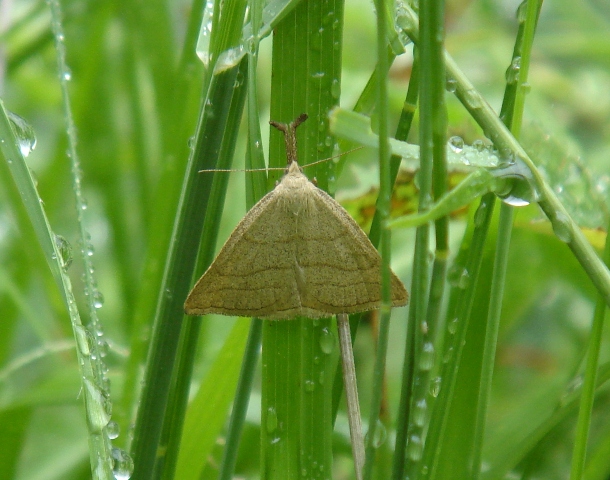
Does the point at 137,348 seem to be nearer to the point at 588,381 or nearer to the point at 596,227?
the point at 588,381

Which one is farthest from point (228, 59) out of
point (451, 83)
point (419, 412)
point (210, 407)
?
point (210, 407)

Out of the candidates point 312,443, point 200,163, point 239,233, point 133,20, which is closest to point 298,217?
point 239,233

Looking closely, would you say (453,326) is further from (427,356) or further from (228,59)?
(228,59)

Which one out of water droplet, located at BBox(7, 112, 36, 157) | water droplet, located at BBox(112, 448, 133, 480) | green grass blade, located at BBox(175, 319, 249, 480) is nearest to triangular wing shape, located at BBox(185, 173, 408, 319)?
green grass blade, located at BBox(175, 319, 249, 480)

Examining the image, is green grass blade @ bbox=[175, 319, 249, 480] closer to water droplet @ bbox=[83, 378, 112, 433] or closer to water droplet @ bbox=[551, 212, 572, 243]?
water droplet @ bbox=[83, 378, 112, 433]

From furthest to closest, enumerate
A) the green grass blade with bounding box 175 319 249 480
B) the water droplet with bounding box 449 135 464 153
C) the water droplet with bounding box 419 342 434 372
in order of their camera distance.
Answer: the green grass blade with bounding box 175 319 249 480, the water droplet with bounding box 449 135 464 153, the water droplet with bounding box 419 342 434 372

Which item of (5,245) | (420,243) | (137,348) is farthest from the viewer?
(5,245)
